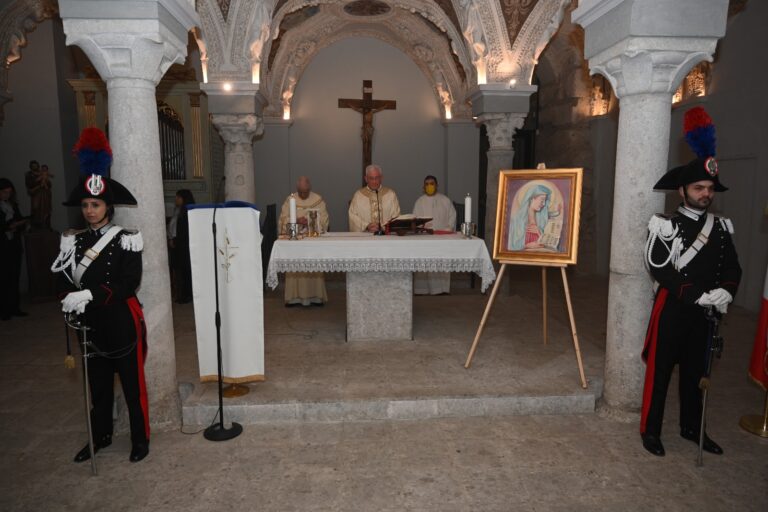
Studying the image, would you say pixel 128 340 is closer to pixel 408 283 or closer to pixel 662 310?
pixel 408 283

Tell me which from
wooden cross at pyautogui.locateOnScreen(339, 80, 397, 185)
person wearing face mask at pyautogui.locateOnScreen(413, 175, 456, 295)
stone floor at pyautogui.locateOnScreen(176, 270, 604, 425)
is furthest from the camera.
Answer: wooden cross at pyautogui.locateOnScreen(339, 80, 397, 185)

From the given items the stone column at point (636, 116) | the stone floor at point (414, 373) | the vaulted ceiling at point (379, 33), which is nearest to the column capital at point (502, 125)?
the vaulted ceiling at point (379, 33)

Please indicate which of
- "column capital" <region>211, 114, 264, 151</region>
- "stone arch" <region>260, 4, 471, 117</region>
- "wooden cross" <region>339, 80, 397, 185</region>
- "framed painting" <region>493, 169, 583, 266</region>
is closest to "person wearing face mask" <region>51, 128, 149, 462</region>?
"framed painting" <region>493, 169, 583, 266</region>

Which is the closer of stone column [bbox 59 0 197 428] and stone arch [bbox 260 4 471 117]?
stone column [bbox 59 0 197 428]

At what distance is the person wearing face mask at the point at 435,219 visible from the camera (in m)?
8.39

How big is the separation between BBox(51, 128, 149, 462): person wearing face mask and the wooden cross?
312 inches

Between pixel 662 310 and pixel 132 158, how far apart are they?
393 centimetres

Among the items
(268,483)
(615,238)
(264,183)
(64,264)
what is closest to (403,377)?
(268,483)

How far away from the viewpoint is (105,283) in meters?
3.41

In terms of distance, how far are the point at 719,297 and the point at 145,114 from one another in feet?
13.6

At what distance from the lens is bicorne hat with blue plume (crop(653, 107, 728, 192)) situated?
342 centimetres

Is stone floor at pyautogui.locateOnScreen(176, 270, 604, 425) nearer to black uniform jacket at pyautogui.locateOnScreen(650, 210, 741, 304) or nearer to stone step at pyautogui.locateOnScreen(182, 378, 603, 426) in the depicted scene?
stone step at pyautogui.locateOnScreen(182, 378, 603, 426)

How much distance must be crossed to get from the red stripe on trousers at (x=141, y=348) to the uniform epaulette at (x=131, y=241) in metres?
0.37

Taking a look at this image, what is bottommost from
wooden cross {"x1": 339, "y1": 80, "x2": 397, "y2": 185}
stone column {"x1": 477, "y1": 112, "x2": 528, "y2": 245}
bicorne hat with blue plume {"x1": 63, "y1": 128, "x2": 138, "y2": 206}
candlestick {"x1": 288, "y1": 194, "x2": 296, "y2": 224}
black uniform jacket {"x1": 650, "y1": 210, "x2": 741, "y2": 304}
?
black uniform jacket {"x1": 650, "y1": 210, "x2": 741, "y2": 304}
